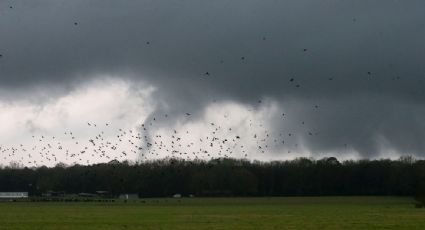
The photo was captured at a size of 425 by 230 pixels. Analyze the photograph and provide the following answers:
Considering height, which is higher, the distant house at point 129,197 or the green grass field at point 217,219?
the distant house at point 129,197

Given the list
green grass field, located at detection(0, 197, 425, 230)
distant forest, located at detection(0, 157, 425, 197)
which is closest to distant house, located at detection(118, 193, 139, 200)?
distant forest, located at detection(0, 157, 425, 197)

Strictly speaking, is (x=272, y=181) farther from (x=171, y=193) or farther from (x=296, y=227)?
(x=296, y=227)

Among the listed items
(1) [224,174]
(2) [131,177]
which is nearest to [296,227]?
(1) [224,174]

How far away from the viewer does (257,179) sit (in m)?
169

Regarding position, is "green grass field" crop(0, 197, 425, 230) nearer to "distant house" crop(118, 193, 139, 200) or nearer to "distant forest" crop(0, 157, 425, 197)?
"distant house" crop(118, 193, 139, 200)

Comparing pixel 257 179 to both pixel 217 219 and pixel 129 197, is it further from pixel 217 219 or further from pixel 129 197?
pixel 217 219

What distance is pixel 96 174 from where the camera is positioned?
187750 mm

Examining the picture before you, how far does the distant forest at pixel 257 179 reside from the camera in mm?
158750

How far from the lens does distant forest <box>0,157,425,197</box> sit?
15875cm

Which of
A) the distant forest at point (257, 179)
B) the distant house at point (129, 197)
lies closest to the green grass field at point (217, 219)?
the distant house at point (129, 197)

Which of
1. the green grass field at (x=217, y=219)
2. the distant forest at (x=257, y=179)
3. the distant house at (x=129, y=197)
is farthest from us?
the distant forest at (x=257, y=179)

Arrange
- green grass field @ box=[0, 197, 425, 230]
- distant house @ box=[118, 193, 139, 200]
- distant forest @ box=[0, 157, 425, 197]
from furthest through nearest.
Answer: distant forest @ box=[0, 157, 425, 197] → distant house @ box=[118, 193, 139, 200] → green grass field @ box=[0, 197, 425, 230]

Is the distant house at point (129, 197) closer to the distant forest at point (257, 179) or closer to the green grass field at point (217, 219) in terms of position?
the distant forest at point (257, 179)

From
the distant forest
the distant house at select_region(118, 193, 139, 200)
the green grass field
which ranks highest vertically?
the distant forest
